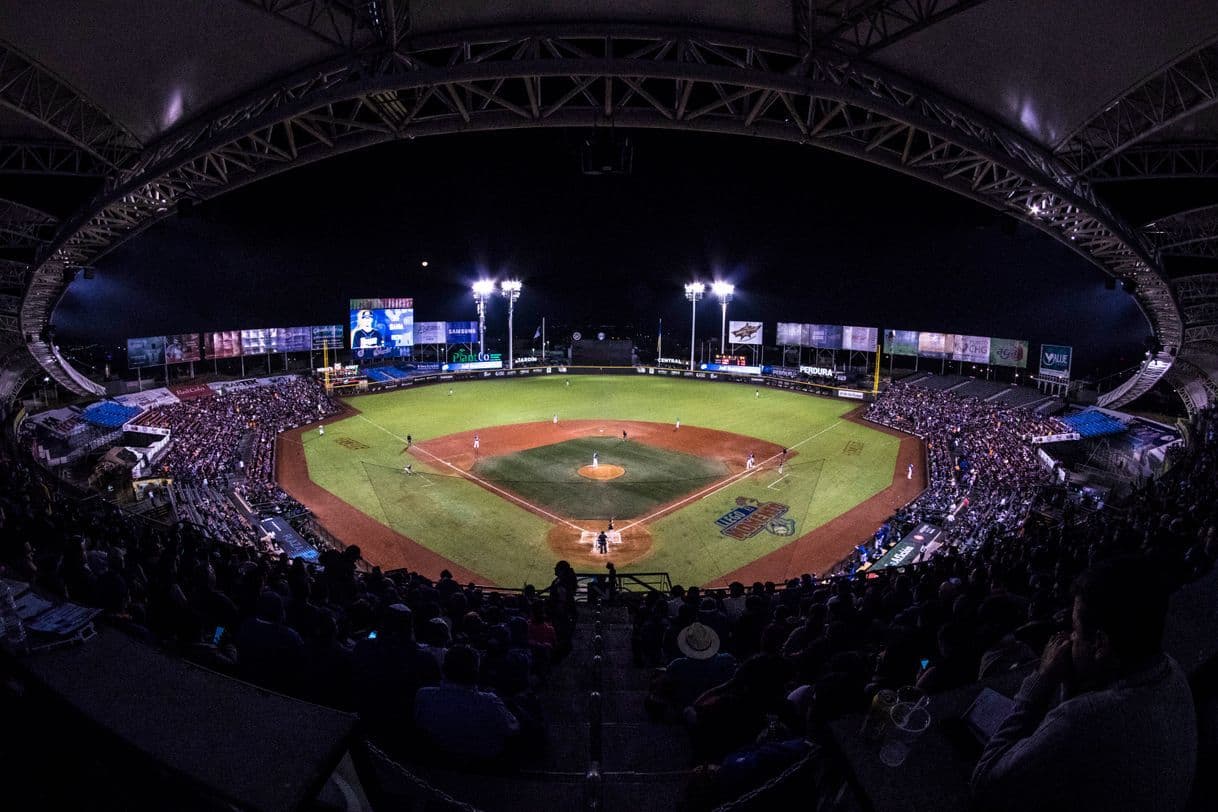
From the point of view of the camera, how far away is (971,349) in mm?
47406

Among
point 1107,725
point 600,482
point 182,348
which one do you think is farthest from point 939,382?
point 182,348

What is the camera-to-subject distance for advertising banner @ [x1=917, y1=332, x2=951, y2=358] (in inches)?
1924

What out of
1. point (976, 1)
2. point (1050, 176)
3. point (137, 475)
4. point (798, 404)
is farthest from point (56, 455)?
point (798, 404)

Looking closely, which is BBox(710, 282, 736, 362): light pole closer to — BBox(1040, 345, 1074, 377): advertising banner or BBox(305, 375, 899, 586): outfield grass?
BBox(305, 375, 899, 586): outfield grass

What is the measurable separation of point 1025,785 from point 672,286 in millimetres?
66505

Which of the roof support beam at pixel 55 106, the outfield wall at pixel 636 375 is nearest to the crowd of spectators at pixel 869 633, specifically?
the roof support beam at pixel 55 106

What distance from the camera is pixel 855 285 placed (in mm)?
53781

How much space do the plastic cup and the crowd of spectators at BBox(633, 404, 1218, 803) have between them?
699 millimetres

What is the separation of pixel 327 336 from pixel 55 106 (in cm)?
3946

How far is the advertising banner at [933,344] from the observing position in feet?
160

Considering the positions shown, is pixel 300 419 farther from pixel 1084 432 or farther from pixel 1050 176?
pixel 1084 432

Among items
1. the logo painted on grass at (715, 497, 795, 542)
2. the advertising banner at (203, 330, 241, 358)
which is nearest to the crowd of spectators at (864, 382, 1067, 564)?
the logo painted on grass at (715, 497, 795, 542)

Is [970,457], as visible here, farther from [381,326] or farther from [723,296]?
[381,326]

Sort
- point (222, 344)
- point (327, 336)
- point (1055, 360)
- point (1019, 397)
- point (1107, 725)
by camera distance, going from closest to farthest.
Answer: point (1107, 725), point (1019, 397), point (1055, 360), point (222, 344), point (327, 336)
